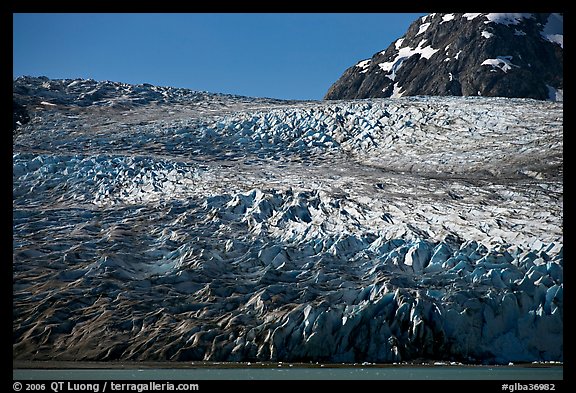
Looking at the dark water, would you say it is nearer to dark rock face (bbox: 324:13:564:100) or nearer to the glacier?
the glacier

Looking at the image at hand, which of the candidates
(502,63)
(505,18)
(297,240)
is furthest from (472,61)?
(297,240)

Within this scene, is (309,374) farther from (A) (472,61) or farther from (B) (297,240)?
(A) (472,61)

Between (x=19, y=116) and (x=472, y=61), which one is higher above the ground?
(x=472, y=61)

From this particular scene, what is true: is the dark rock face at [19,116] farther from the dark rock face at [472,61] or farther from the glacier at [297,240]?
the dark rock face at [472,61]

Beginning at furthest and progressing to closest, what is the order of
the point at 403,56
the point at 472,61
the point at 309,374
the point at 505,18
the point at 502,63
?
1. the point at 505,18
2. the point at 403,56
3. the point at 502,63
4. the point at 472,61
5. the point at 309,374

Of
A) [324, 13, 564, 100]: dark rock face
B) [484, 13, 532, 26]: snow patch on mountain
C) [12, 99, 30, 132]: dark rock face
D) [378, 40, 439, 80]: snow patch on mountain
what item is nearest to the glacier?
[12, 99, 30, 132]: dark rock face

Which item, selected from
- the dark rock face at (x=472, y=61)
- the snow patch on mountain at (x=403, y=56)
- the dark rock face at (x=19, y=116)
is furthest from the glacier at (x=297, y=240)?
the snow patch on mountain at (x=403, y=56)
